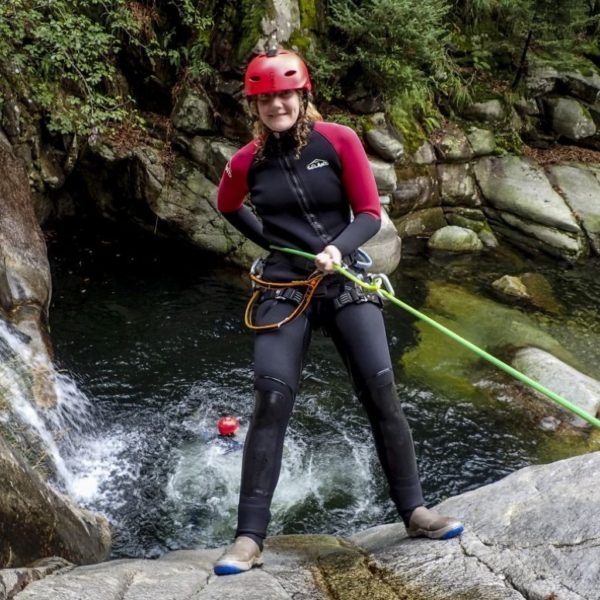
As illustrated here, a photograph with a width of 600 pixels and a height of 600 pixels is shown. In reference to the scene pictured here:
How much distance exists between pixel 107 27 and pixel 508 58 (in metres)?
9.72

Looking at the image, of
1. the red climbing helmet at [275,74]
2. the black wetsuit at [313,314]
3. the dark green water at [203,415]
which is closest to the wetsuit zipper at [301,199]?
the black wetsuit at [313,314]

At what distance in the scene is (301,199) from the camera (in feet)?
11.1

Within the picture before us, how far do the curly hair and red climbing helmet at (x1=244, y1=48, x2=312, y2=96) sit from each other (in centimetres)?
11

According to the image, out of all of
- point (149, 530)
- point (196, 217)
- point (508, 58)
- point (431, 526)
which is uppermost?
point (508, 58)

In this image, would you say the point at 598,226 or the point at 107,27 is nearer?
the point at 107,27

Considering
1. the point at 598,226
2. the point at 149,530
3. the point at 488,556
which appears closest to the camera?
the point at 488,556

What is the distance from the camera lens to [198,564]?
11.1 ft

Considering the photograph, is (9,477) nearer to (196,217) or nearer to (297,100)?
(297,100)

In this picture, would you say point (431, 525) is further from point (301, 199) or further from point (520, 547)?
point (301, 199)

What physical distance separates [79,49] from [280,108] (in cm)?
667

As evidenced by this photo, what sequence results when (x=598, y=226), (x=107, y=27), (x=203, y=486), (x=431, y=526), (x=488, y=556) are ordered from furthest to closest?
(x=598, y=226) < (x=107, y=27) < (x=203, y=486) < (x=431, y=526) < (x=488, y=556)

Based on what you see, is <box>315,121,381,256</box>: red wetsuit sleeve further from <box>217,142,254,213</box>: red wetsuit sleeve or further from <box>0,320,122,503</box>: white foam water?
<box>0,320,122,503</box>: white foam water

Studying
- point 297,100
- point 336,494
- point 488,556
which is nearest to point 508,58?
point 336,494

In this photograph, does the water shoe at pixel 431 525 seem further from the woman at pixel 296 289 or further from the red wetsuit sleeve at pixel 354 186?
the red wetsuit sleeve at pixel 354 186
